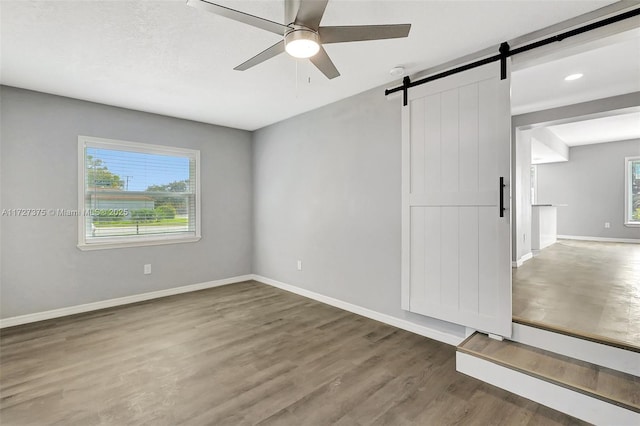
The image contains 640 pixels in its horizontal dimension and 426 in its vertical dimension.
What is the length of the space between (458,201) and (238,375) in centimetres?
231

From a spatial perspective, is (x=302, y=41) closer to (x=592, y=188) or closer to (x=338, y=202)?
(x=338, y=202)

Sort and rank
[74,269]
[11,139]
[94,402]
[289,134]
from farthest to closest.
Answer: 1. [289,134]
2. [74,269]
3. [11,139]
4. [94,402]

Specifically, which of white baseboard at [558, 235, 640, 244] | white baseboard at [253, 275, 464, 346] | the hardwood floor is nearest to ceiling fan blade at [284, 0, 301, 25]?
the hardwood floor

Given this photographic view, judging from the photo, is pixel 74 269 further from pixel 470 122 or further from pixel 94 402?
pixel 470 122

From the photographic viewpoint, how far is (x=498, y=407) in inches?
75.9

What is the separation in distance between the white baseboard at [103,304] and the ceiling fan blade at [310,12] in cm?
408

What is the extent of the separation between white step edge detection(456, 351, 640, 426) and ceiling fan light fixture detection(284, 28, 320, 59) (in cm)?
238

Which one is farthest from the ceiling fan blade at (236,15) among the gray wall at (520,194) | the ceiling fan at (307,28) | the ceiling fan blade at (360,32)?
the gray wall at (520,194)

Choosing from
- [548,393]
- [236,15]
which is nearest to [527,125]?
[548,393]

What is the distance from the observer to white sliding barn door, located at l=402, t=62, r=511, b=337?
2.42 metres

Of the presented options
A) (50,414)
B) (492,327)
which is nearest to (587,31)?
(492,327)

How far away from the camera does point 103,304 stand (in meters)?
3.85

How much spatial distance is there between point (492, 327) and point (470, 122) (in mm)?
1718

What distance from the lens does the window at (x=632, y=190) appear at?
719 cm
